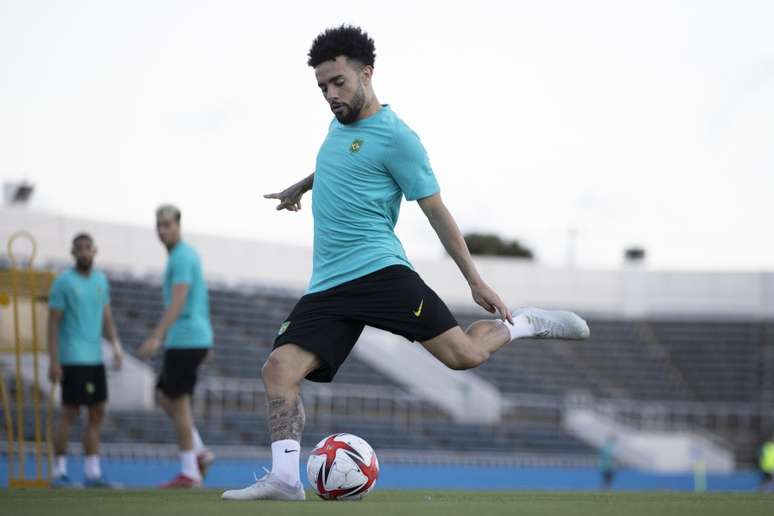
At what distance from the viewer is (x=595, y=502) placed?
6.40 m

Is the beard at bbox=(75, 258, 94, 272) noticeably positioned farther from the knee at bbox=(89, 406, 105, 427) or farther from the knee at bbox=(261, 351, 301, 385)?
the knee at bbox=(261, 351, 301, 385)

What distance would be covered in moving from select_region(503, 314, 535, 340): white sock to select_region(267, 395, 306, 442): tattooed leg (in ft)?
3.97

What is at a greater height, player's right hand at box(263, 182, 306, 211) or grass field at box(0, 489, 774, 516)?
player's right hand at box(263, 182, 306, 211)

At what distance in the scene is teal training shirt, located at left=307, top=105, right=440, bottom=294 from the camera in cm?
611

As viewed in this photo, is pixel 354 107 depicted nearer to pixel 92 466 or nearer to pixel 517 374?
pixel 92 466

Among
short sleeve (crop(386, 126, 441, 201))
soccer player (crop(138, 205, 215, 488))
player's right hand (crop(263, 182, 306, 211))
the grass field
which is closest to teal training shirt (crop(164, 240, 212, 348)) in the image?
soccer player (crop(138, 205, 215, 488))

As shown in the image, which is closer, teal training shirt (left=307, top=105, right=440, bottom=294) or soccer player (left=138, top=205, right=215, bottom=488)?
teal training shirt (left=307, top=105, right=440, bottom=294)

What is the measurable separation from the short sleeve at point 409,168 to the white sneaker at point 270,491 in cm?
139

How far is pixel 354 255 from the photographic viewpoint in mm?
6141

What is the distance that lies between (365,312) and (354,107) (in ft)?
3.03

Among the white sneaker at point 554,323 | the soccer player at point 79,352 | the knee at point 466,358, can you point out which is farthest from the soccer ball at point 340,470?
the soccer player at point 79,352

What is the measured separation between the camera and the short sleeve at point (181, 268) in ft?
32.1

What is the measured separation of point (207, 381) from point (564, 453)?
8.70m

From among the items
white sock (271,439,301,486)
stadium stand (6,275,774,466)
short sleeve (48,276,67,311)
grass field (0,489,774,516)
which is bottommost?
stadium stand (6,275,774,466)
